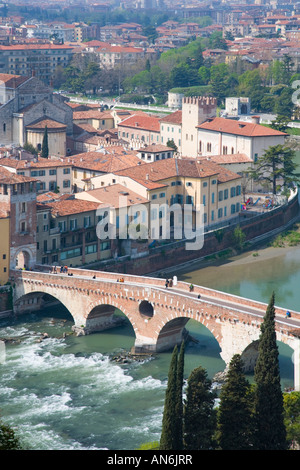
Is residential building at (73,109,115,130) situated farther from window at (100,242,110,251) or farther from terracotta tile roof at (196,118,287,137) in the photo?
window at (100,242,110,251)

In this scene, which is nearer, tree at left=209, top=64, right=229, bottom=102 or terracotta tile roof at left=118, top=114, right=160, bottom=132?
terracotta tile roof at left=118, top=114, right=160, bottom=132

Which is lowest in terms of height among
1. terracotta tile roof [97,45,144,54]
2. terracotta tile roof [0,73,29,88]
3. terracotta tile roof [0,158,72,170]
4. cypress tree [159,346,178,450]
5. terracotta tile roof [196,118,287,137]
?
cypress tree [159,346,178,450]

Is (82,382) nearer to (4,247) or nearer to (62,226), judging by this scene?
(4,247)

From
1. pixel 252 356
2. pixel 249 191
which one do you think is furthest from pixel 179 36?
pixel 252 356

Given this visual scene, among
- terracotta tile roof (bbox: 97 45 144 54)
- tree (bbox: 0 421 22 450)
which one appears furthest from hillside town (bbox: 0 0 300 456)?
terracotta tile roof (bbox: 97 45 144 54)

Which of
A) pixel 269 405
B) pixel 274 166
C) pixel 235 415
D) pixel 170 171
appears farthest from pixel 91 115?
pixel 269 405
